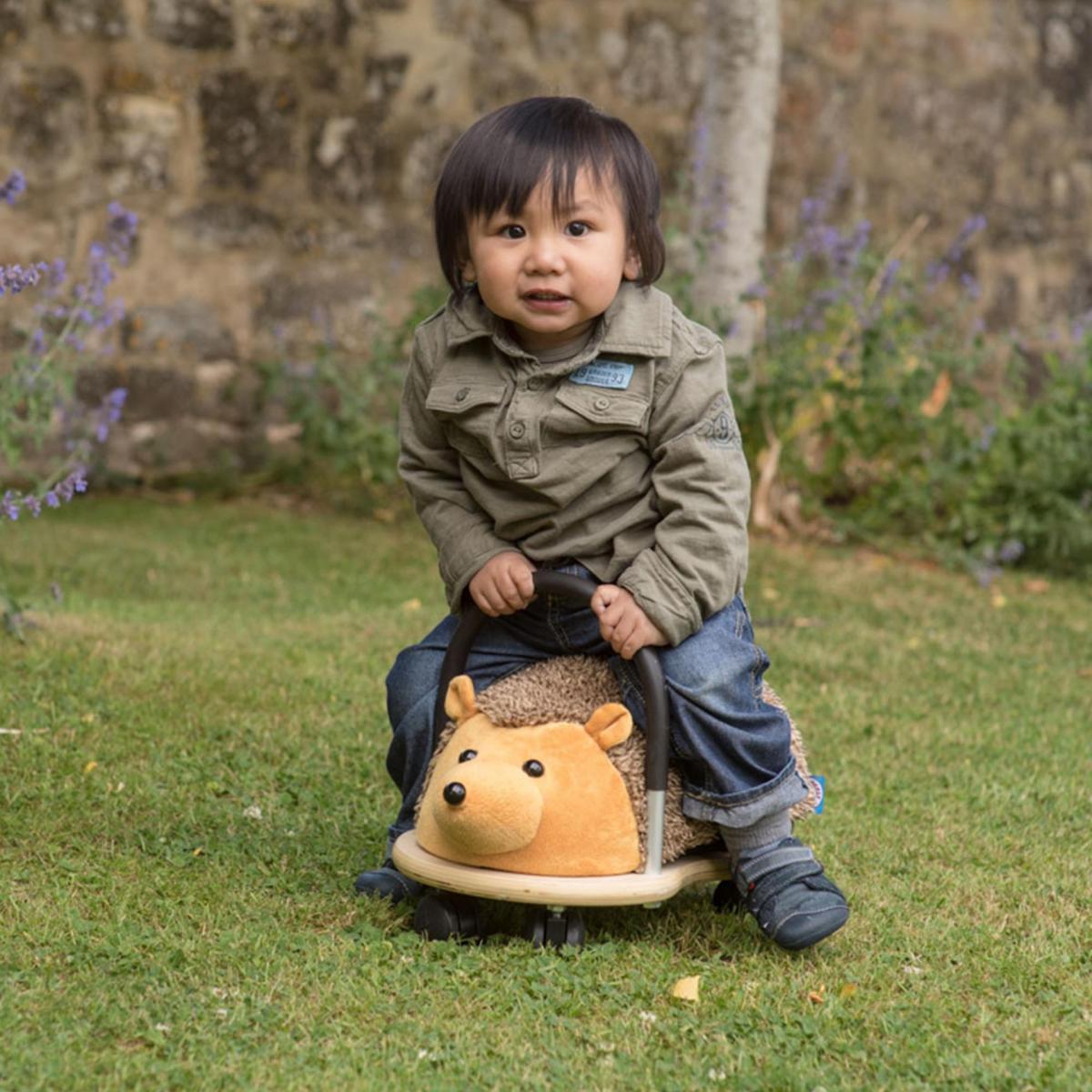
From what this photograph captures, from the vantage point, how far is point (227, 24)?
22.7ft

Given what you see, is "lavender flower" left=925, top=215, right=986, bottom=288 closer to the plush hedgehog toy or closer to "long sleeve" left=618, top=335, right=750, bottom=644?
"long sleeve" left=618, top=335, right=750, bottom=644

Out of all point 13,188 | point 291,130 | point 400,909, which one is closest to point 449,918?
point 400,909

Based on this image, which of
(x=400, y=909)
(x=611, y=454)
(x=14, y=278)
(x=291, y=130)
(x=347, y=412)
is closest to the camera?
(x=611, y=454)

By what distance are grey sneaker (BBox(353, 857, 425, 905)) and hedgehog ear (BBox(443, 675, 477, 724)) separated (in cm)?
32

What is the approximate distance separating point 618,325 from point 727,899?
106 cm

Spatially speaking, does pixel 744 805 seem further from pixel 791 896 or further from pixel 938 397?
pixel 938 397

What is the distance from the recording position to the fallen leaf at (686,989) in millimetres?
2521

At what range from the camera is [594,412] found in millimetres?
2730

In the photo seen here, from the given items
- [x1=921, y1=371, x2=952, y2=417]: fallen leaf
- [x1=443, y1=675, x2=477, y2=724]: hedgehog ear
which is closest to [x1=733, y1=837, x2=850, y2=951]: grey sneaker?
[x1=443, y1=675, x2=477, y2=724]: hedgehog ear

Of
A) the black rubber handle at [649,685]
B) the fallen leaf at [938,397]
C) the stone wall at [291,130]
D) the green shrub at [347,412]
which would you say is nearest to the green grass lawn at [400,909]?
the black rubber handle at [649,685]

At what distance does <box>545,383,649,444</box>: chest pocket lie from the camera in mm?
2727

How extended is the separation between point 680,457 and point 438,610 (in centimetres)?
260

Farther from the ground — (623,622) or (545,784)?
(623,622)

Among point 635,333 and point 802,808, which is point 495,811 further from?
point 635,333
